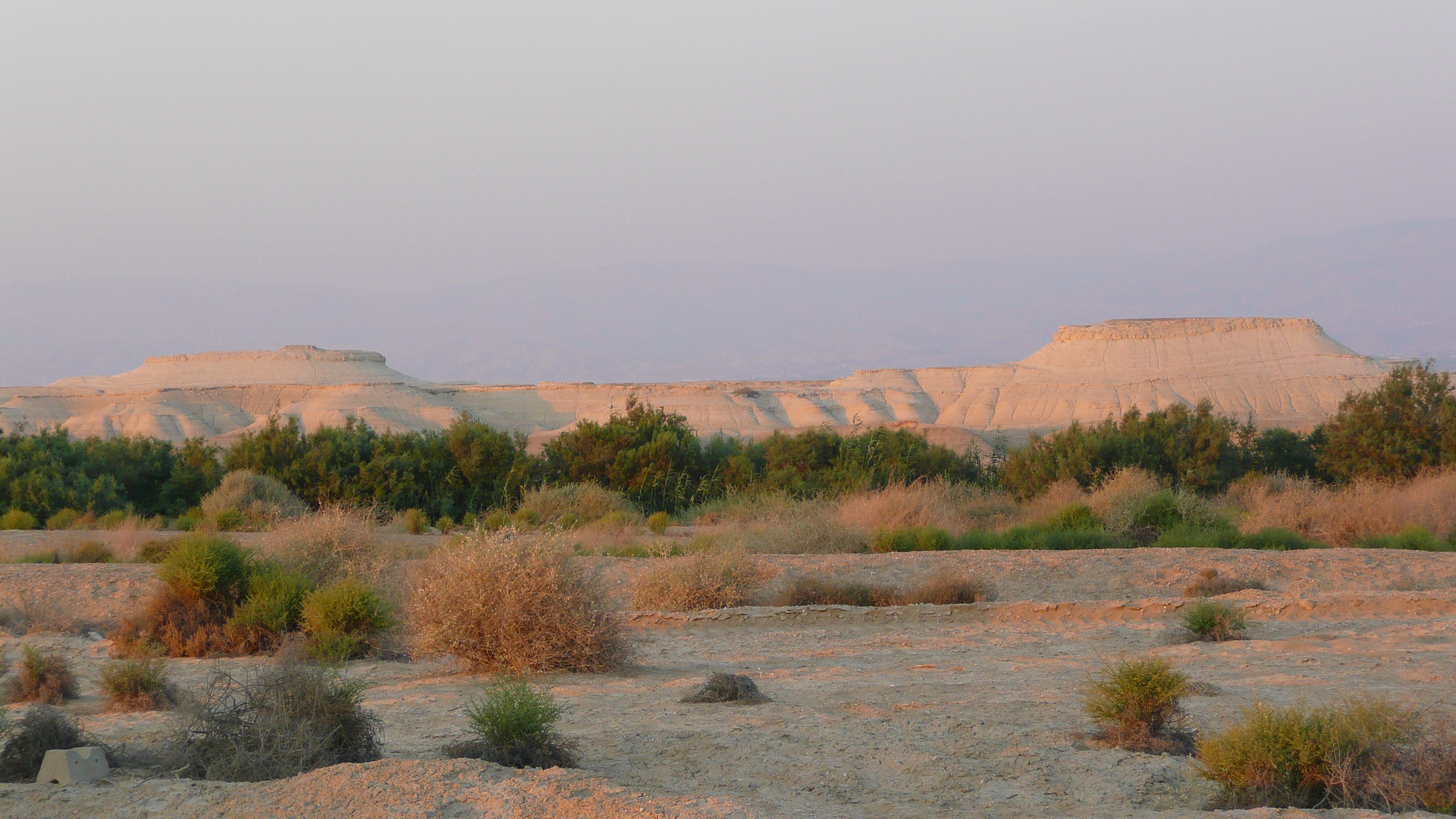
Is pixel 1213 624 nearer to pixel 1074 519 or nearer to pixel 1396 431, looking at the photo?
pixel 1074 519

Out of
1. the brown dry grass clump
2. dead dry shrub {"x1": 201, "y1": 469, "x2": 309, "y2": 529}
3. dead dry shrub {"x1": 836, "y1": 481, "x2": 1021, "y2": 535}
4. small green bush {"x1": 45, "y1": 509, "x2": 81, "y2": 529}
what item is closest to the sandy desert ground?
the brown dry grass clump

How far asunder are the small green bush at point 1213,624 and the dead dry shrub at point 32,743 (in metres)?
8.69

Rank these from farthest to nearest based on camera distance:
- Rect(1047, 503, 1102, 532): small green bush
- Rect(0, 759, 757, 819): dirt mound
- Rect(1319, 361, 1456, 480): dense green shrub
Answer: Rect(1319, 361, 1456, 480): dense green shrub → Rect(1047, 503, 1102, 532): small green bush → Rect(0, 759, 757, 819): dirt mound

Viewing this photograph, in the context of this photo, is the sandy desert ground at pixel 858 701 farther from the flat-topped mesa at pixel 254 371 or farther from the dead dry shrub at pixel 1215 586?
the flat-topped mesa at pixel 254 371

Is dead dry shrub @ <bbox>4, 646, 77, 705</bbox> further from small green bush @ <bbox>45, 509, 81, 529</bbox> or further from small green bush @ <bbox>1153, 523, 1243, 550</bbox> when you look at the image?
small green bush @ <bbox>45, 509, 81, 529</bbox>

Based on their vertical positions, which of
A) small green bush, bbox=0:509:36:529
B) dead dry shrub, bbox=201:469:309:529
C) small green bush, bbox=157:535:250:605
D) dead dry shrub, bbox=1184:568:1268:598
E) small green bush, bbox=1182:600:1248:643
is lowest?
small green bush, bbox=0:509:36:529

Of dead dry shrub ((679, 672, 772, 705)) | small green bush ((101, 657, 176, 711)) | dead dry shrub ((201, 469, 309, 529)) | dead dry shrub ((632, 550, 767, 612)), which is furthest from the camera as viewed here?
dead dry shrub ((201, 469, 309, 529))

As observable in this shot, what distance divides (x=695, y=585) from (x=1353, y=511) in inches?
508

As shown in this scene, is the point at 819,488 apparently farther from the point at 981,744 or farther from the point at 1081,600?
the point at 981,744

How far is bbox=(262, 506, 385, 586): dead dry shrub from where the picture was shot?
12.4m

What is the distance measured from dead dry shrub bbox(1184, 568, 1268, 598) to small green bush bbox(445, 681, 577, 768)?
964cm

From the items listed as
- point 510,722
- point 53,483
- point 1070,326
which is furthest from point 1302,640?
point 1070,326

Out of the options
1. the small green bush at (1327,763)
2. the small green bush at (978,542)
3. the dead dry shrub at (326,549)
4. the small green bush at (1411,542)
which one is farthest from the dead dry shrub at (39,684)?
the small green bush at (1411,542)

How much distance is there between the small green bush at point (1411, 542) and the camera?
17.7 m
